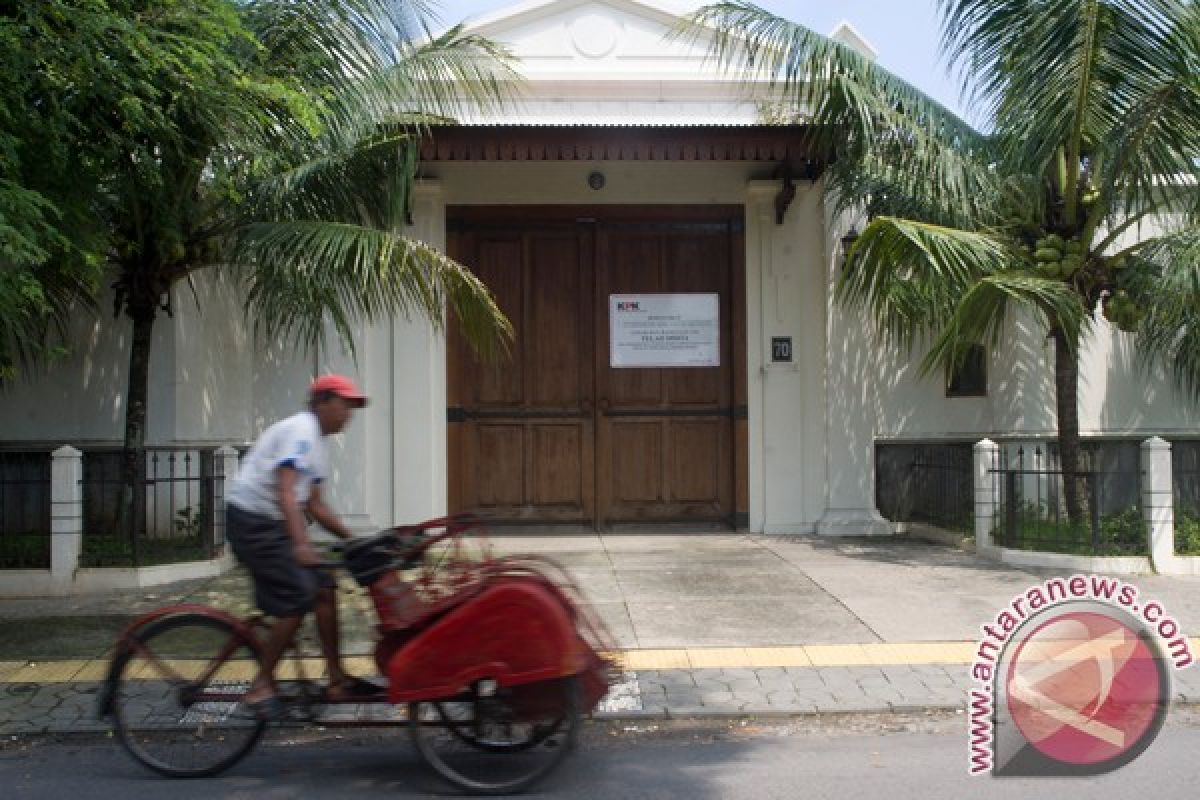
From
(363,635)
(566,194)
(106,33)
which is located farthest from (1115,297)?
(106,33)

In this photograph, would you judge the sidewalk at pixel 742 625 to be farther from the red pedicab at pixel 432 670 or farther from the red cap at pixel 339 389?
the red cap at pixel 339 389

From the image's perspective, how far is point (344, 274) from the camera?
8688mm

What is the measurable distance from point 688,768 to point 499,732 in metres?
0.92

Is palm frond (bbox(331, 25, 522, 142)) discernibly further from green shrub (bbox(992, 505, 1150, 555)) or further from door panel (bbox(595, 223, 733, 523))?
green shrub (bbox(992, 505, 1150, 555))

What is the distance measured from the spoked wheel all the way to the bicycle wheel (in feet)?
2.69

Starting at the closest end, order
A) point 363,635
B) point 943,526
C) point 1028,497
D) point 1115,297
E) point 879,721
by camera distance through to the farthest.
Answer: point 879,721 → point 363,635 → point 1115,297 → point 1028,497 → point 943,526

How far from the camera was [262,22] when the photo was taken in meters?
8.95

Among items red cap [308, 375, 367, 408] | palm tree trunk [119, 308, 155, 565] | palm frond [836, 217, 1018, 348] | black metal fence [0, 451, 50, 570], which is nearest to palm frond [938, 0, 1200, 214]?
palm frond [836, 217, 1018, 348]

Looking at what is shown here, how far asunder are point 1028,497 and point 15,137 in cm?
888

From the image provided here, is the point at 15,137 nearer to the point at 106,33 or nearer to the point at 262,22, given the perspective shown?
the point at 106,33

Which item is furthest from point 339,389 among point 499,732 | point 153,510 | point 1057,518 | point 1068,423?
point 1057,518

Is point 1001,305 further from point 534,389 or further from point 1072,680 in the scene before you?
point 534,389

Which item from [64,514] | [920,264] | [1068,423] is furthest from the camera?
[1068,423]

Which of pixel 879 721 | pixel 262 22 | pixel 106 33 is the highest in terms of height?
pixel 262 22
